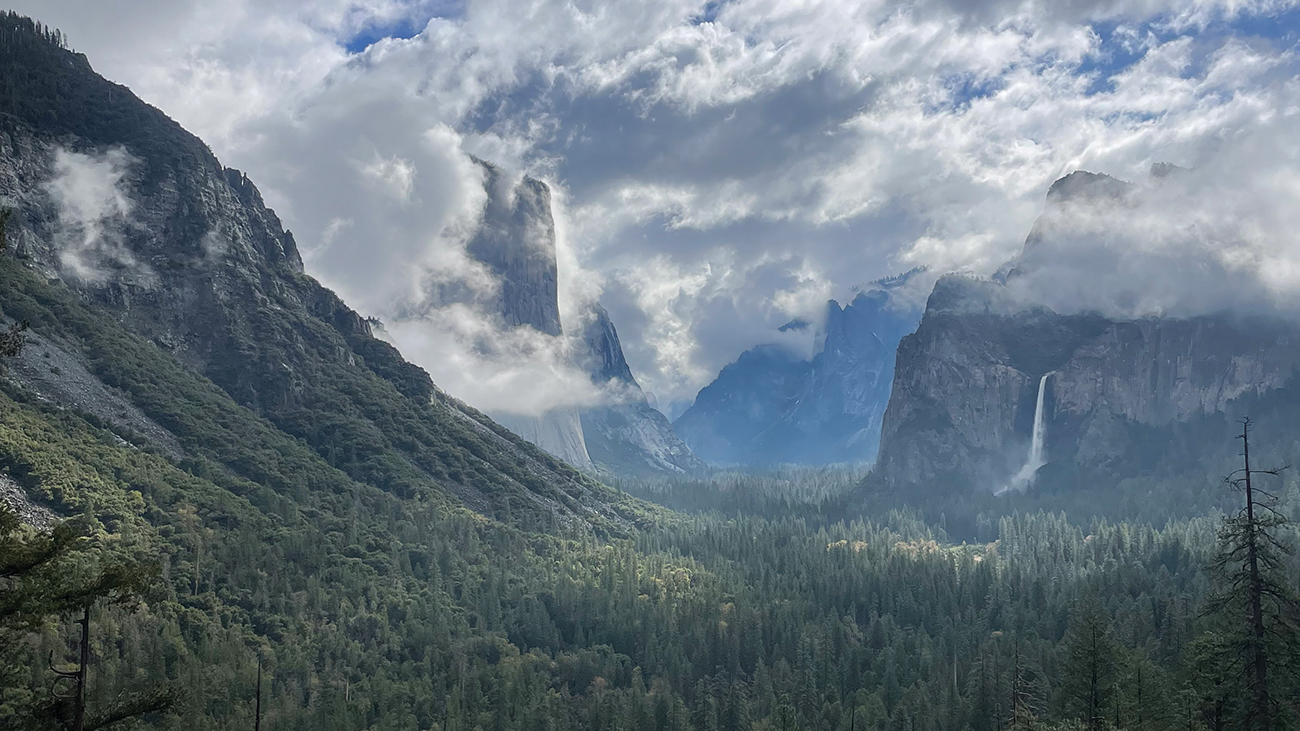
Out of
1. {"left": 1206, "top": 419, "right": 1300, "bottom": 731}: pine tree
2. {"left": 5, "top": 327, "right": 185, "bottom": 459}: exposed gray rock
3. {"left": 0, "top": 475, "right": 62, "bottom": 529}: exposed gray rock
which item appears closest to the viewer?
{"left": 1206, "top": 419, "right": 1300, "bottom": 731}: pine tree

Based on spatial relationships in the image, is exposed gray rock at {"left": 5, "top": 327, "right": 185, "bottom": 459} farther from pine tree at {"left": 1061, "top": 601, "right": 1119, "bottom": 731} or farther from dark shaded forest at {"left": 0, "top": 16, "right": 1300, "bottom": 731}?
pine tree at {"left": 1061, "top": 601, "right": 1119, "bottom": 731}

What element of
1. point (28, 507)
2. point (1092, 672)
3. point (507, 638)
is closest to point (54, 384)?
point (28, 507)

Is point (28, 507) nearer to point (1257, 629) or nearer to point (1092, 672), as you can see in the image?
point (1092, 672)

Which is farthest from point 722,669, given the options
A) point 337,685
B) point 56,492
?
point 56,492

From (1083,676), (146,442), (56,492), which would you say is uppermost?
(146,442)

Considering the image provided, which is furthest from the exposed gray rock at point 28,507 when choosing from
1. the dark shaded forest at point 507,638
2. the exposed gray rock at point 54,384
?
the exposed gray rock at point 54,384

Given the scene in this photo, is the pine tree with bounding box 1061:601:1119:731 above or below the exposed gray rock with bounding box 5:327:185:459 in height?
below

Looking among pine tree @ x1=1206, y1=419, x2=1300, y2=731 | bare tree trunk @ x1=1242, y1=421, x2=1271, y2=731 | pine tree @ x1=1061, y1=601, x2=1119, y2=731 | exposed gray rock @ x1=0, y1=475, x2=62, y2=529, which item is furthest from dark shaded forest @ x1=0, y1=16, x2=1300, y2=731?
bare tree trunk @ x1=1242, y1=421, x2=1271, y2=731

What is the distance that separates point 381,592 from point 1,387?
81.8 m

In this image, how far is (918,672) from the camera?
148 meters

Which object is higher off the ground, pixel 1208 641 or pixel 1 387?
pixel 1 387

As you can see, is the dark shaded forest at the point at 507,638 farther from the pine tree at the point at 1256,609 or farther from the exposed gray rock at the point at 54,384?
the pine tree at the point at 1256,609

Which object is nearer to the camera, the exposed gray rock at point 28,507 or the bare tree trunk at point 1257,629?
the bare tree trunk at point 1257,629

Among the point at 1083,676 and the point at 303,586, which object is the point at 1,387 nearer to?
the point at 303,586
